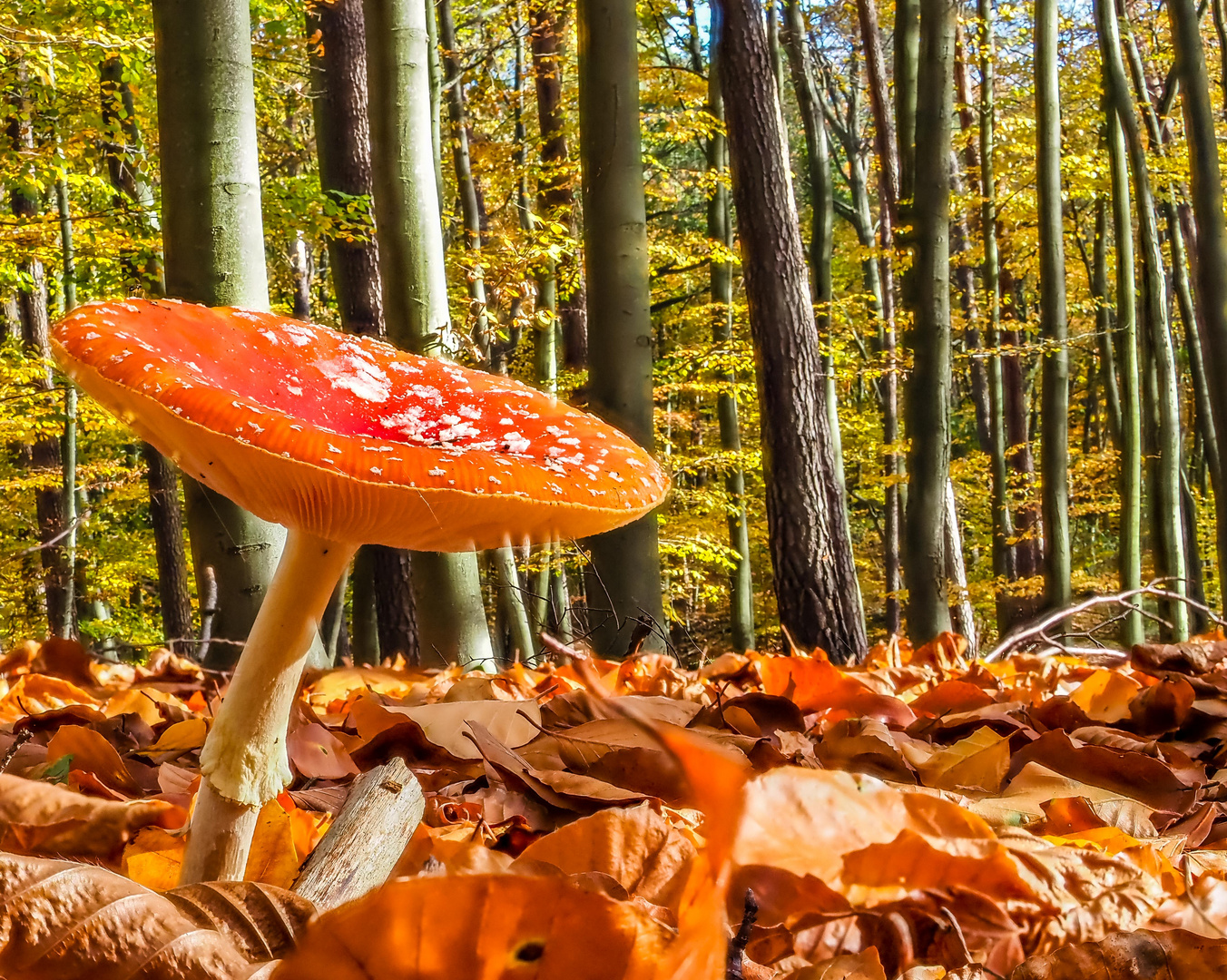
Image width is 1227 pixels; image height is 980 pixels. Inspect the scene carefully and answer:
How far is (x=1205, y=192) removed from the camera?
216 inches

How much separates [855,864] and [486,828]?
0.57 meters

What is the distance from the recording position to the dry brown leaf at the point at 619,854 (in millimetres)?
878

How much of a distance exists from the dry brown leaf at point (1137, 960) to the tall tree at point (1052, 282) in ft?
25.3

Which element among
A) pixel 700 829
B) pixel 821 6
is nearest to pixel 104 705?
pixel 700 829

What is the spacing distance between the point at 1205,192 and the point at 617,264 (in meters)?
3.46

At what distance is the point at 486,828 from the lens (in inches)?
48.1

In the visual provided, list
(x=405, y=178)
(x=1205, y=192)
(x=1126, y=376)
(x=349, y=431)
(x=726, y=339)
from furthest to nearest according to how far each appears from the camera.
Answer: (x=726, y=339), (x=1126, y=376), (x=1205, y=192), (x=405, y=178), (x=349, y=431)

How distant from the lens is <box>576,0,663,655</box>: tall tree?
5086 mm

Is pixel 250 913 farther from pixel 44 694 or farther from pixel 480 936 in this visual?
pixel 44 694

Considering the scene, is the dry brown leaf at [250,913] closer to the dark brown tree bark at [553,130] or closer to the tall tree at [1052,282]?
the tall tree at [1052,282]

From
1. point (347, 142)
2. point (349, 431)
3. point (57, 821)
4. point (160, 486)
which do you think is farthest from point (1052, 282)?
point (160, 486)

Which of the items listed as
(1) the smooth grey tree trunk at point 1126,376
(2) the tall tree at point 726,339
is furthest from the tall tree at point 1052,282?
(2) the tall tree at point 726,339

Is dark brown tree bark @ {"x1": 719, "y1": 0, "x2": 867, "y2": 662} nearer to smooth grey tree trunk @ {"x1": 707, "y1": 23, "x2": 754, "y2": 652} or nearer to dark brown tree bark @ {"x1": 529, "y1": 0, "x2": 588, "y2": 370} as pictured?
dark brown tree bark @ {"x1": 529, "y1": 0, "x2": 588, "y2": 370}

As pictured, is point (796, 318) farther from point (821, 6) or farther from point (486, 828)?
point (821, 6)
